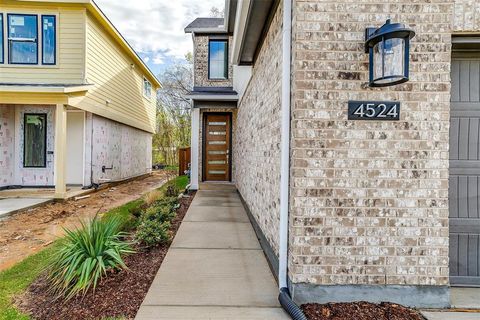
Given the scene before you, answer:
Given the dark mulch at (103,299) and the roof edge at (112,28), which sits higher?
the roof edge at (112,28)

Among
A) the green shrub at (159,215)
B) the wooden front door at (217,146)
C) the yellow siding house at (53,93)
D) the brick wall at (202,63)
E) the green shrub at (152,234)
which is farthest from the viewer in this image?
the brick wall at (202,63)

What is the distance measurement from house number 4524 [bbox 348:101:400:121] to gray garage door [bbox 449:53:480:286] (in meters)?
0.81

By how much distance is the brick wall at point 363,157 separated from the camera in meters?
2.76

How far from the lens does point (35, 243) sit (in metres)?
5.00

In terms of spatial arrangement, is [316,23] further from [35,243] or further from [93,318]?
[35,243]

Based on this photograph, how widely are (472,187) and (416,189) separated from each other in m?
0.83

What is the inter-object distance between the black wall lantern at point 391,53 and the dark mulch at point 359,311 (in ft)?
6.74

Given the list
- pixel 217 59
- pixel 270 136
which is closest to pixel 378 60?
pixel 270 136

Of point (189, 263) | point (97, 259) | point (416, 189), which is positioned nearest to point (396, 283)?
point (416, 189)

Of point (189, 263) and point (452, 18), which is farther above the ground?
point (452, 18)

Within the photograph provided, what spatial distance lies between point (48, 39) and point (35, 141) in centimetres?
345

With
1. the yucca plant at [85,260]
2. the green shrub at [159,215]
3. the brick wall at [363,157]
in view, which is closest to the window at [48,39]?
the green shrub at [159,215]

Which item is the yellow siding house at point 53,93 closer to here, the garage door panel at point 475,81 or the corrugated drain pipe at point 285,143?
the corrugated drain pipe at point 285,143

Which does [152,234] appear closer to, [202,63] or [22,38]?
[202,63]
